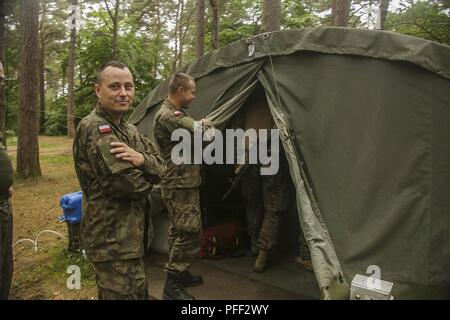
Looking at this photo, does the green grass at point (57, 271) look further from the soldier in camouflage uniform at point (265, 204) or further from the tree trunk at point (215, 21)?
the tree trunk at point (215, 21)

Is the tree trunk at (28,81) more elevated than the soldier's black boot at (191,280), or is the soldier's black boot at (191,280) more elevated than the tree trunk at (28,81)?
the tree trunk at (28,81)

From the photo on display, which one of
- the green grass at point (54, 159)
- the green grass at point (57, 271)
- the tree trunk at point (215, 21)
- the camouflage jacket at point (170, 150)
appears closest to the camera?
the camouflage jacket at point (170, 150)

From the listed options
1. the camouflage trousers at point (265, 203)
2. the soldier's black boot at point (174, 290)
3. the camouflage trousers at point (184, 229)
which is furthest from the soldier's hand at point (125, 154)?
the camouflage trousers at point (265, 203)

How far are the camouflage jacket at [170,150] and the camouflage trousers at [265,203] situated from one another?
99cm

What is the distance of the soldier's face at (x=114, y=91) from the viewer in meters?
2.10

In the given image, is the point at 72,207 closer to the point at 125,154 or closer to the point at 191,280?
the point at 191,280

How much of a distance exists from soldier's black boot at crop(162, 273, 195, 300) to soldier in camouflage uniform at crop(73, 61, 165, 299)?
106cm


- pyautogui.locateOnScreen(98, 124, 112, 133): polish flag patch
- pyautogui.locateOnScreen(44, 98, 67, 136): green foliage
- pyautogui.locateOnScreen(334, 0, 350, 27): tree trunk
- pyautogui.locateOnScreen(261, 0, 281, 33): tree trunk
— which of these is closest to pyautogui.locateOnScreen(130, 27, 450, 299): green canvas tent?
pyautogui.locateOnScreen(98, 124, 112, 133): polish flag patch

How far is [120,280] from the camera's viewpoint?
202 cm

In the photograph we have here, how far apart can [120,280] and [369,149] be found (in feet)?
7.21

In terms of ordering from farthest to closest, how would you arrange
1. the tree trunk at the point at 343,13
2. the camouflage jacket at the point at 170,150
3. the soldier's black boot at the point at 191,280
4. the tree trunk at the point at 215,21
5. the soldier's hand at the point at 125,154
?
1. the tree trunk at the point at 215,21
2. the tree trunk at the point at 343,13
3. the soldier's black boot at the point at 191,280
4. the camouflage jacket at the point at 170,150
5. the soldier's hand at the point at 125,154

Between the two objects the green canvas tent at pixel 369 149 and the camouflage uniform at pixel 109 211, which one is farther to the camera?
the green canvas tent at pixel 369 149

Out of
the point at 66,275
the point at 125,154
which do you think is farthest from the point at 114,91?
the point at 66,275

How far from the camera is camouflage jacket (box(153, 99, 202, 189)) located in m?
3.07
